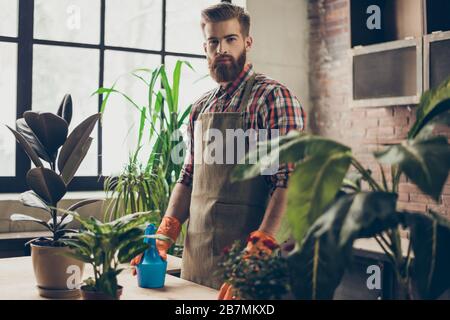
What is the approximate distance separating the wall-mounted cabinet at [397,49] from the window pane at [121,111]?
1515mm

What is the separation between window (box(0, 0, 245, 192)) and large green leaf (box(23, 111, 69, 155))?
2.25m

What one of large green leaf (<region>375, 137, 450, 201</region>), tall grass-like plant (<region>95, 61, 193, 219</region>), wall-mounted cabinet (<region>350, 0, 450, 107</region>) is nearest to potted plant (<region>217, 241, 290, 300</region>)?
large green leaf (<region>375, 137, 450, 201</region>)

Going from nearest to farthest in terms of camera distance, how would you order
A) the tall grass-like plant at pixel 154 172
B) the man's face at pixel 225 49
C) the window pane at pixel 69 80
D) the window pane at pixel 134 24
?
the man's face at pixel 225 49
the tall grass-like plant at pixel 154 172
the window pane at pixel 69 80
the window pane at pixel 134 24

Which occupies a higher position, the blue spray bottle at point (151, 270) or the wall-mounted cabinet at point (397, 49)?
the wall-mounted cabinet at point (397, 49)

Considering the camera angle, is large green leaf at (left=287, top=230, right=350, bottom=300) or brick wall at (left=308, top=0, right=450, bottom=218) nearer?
large green leaf at (left=287, top=230, right=350, bottom=300)

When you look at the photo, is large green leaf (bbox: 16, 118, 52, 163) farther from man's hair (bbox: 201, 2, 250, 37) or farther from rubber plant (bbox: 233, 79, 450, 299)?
man's hair (bbox: 201, 2, 250, 37)

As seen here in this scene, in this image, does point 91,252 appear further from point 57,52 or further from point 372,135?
point 372,135

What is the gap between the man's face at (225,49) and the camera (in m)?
2.47

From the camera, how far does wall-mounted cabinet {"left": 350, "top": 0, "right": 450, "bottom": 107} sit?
11.1 ft

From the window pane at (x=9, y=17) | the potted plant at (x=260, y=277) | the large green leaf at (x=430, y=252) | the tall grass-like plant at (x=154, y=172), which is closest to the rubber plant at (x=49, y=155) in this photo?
the potted plant at (x=260, y=277)

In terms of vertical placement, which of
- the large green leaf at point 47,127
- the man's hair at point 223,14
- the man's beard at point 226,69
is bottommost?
the large green leaf at point 47,127

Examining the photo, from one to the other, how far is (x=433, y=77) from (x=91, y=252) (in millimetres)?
2488

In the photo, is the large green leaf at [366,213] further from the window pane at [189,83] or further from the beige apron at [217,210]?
the window pane at [189,83]

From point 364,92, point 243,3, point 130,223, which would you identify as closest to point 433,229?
point 130,223
